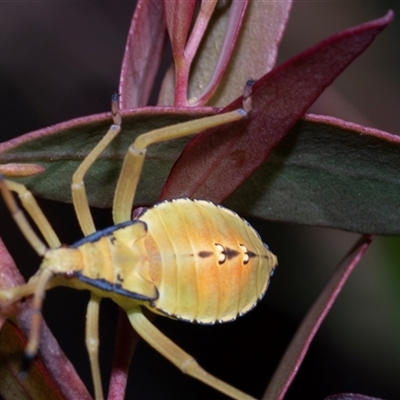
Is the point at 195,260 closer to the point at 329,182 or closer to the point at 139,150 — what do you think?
the point at 139,150

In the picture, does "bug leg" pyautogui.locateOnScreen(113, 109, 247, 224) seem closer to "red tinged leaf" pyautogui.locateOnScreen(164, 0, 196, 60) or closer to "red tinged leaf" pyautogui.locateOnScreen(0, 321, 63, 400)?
"red tinged leaf" pyautogui.locateOnScreen(164, 0, 196, 60)

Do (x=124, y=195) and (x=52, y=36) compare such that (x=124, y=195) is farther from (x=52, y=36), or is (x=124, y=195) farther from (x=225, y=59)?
(x=52, y=36)

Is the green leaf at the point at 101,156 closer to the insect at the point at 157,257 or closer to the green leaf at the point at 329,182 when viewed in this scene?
the insect at the point at 157,257

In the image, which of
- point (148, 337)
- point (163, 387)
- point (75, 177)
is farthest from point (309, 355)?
point (75, 177)

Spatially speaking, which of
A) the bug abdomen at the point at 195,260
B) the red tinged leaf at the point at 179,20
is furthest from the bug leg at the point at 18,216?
the red tinged leaf at the point at 179,20

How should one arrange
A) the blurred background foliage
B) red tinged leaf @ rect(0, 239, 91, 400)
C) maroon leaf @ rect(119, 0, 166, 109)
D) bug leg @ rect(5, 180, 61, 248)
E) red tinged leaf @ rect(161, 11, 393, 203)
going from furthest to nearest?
the blurred background foliage, maroon leaf @ rect(119, 0, 166, 109), bug leg @ rect(5, 180, 61, 248), red tinged leaf @ rect(0, 239, 91, 400), red tinged leaf @ rect(161, 11, 393, 203)

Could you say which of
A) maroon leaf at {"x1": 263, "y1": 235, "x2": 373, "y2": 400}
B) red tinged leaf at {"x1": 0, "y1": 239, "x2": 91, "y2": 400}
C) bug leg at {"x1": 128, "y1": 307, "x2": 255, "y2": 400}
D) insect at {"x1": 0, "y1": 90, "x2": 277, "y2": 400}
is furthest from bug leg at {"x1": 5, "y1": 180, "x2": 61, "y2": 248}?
maroon leaf at {"x1": 263, "y1": 235, "x2": 373, "y2": 400}
